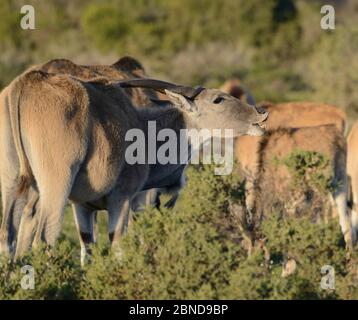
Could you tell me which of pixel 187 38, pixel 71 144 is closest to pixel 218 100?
pixel 71 144

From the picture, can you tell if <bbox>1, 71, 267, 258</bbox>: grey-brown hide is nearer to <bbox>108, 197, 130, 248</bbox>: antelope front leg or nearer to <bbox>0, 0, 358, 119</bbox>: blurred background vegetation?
<bbox>108, 197, 130, 248</bbox>: antelope front leg

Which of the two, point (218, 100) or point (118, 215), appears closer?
point (118, 215)

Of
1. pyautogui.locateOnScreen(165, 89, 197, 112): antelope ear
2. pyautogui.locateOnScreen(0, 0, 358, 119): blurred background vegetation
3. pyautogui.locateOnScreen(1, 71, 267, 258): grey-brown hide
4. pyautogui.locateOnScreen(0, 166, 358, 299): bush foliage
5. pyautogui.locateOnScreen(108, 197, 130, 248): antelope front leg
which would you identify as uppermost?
pyautogui.locateOnScreen(0, 0, 358, 119): blurred background vegetation

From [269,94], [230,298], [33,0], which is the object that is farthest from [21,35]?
[230,298]

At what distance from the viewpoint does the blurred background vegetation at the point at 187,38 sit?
35906 mm

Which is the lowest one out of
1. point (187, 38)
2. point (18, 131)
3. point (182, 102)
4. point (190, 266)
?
point (190, 266)

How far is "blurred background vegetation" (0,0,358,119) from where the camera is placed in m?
35.9

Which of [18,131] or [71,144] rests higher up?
[18,131]

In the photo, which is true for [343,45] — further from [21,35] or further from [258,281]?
[21,35]

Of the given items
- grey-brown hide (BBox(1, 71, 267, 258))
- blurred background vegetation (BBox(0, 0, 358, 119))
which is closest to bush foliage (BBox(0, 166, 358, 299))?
grey-brown hide (BBox(1, 71, 267, 258))

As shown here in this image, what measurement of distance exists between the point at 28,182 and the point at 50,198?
0.30 m

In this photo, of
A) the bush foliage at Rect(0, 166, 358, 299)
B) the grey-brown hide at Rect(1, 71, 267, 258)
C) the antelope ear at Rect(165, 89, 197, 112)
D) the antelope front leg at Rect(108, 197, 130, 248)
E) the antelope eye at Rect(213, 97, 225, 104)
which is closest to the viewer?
the bush foliage at Rect(0, 166, 358, 299)

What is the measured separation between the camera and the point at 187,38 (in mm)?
44531

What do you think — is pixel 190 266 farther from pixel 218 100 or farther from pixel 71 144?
pixel 218 100
